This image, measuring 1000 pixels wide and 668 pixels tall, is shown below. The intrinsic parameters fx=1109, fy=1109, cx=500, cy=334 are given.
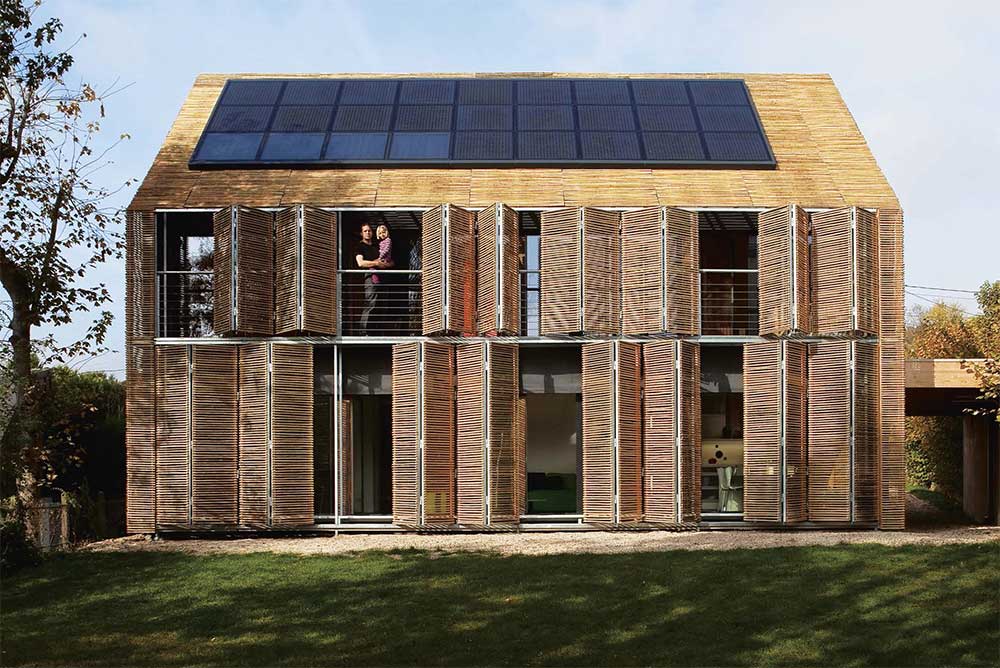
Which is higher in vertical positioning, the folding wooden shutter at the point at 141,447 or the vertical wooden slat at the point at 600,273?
the vertical wooden slat at the point at 600,273

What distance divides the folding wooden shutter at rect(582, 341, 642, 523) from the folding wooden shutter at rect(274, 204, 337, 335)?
432 centimetres

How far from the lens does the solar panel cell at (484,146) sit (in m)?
19.0

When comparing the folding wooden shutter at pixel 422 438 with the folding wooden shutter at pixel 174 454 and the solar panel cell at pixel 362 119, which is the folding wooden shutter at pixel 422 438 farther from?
the solar panel cell at pixel 362 119

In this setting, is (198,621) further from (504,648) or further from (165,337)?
(165,337)

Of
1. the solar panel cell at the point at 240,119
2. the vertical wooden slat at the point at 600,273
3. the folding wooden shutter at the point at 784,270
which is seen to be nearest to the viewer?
the folding wooden shutter at the point at 784,270

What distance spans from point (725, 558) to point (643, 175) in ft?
23.6

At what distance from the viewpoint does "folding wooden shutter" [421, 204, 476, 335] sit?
17.6m

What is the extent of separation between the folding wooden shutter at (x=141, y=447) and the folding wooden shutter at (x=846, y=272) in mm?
10736

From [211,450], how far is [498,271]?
533cm

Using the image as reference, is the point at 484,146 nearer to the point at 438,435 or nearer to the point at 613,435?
the point at 438,435

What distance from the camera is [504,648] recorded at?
10242 mm

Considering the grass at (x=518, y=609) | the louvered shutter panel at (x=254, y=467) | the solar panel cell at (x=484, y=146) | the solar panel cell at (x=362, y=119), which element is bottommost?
the grass at (x=518, y=609)

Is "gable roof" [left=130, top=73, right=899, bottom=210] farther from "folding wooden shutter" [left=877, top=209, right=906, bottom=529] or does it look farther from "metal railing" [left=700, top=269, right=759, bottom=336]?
"metal railing" [left=700, top=269, right=759, bottom=336]

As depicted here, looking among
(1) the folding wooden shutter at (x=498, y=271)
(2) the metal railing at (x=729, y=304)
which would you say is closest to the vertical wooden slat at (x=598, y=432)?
(1) the folding wooden shutter at (x=498, y=271)
